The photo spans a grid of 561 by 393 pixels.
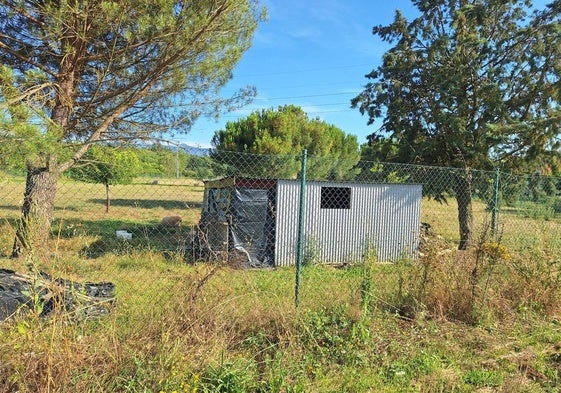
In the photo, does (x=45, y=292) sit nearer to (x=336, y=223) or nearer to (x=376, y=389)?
(x=376, y=389)

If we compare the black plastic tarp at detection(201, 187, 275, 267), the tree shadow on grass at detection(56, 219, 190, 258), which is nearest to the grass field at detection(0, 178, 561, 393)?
the tree shadow on grass at detection(56, 219, 190, 258)

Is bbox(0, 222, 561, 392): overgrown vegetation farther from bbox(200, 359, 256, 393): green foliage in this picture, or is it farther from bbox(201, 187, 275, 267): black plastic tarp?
bbox(201, 187, 275, 267): black plastic tarp

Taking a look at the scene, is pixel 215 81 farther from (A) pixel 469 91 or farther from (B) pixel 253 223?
(A) pixel 469 91

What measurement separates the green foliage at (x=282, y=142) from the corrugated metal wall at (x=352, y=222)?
20.8ft

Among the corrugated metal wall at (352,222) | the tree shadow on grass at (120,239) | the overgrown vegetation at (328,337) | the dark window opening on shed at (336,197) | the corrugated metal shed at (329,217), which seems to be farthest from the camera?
the dark window opening on shed at (336,197)

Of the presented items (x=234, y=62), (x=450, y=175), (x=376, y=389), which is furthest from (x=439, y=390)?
(x=450, y=175)

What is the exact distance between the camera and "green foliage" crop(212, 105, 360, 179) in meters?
19.4

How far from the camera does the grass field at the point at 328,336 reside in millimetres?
2824

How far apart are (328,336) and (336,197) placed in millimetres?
8412

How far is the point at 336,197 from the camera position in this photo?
39.3 feet

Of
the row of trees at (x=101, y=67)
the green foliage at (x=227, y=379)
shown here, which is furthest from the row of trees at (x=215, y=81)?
the green foliage at (x=227, y=379)

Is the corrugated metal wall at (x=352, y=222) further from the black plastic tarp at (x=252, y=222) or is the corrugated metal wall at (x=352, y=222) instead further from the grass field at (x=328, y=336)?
the grass field at (x=328, y=336)

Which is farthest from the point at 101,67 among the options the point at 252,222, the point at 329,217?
the point at 329,217

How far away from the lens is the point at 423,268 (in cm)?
482
